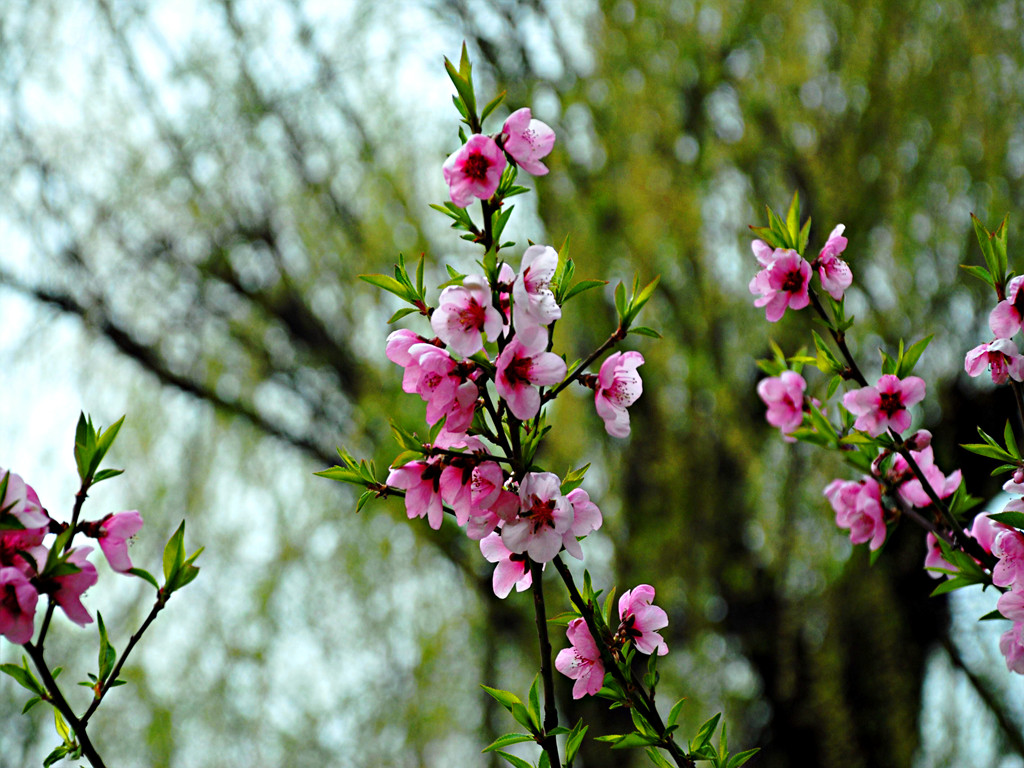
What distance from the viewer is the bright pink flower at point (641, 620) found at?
24.1 inches

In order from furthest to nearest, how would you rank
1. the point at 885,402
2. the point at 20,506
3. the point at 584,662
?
1. the point at 885,402
2. the point at 584,662
3. the point at 20,506

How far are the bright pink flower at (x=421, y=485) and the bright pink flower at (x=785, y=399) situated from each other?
0.46 meters

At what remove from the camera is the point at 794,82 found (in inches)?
87.5

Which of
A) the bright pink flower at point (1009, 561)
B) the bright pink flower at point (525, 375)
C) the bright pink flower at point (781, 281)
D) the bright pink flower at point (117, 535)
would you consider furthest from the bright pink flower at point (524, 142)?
the bright pink flower at point (1009, 561)

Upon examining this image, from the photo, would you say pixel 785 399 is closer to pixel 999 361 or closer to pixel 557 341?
pixel 999 361

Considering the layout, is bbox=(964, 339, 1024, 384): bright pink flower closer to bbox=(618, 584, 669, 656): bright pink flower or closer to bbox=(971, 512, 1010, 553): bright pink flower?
bbox=(971, 512, 1010, 553): bright pink flower

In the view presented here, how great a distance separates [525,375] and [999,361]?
0.41 metres

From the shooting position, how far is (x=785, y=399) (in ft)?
2.94

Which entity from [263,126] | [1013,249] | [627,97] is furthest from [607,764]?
[263,126]

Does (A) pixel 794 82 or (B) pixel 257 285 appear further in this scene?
(B) pixel 257 285

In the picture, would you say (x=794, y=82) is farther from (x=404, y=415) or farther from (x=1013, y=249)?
(x=404, y=415)

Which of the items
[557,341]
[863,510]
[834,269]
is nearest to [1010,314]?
[834,269]

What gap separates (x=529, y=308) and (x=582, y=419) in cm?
183

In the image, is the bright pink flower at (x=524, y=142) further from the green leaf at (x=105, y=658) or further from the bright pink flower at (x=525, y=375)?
the green leaf at (x=105, y=658)
